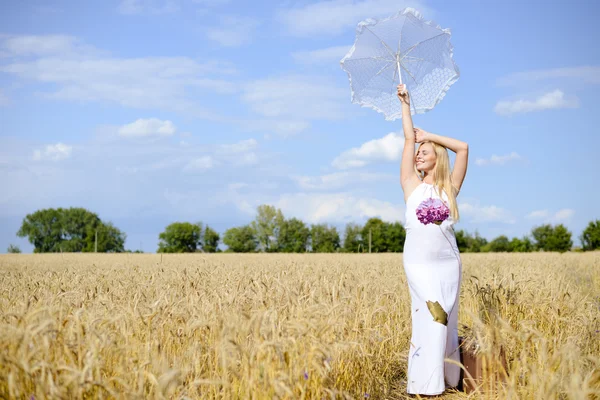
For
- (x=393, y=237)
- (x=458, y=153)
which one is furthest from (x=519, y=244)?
(x=458, y=153)

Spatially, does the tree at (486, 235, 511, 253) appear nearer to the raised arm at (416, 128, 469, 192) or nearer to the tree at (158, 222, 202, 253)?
the tree at (158, 222, 202, 253)

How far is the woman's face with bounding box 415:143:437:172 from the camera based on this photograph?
5.57m

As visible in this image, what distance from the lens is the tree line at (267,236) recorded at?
78125mm

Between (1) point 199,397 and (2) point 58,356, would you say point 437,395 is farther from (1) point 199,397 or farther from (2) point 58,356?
(2) point 58,356

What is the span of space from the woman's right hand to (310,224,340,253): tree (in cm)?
7058

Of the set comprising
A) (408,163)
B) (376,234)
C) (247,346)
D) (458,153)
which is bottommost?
(247,346)

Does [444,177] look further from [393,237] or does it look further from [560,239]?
[560,239]

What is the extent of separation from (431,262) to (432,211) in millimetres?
515

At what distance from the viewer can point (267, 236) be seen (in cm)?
8112

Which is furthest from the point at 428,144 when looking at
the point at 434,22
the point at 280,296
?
the point at 280,296

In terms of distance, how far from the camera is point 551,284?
873cm

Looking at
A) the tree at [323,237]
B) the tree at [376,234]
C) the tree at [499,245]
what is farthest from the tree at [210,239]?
the tree at [499,245]

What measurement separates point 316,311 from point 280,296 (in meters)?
1.41

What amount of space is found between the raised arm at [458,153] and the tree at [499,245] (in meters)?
81.5
